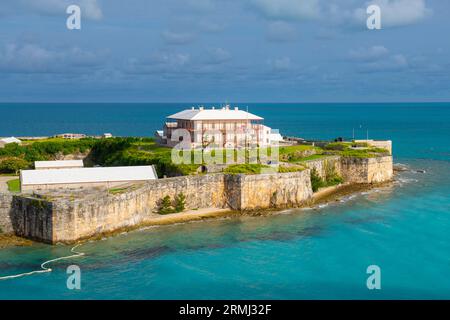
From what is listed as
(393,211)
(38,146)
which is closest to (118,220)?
(393,211)

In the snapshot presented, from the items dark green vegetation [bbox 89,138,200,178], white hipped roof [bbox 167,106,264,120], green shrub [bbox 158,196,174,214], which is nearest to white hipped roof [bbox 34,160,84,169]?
dark green vegetation [bbox 89,138,200,178]

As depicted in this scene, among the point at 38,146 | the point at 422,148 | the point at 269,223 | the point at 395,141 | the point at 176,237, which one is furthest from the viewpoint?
the point at 395,141

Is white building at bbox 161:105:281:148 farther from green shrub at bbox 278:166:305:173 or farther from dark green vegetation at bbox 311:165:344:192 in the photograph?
green shrub at bbox 278:166:305:173

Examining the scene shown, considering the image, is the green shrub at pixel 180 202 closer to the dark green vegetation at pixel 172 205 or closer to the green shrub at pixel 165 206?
the dark green vegetation at pixel 172 205

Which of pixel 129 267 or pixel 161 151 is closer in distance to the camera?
pixel 129 267

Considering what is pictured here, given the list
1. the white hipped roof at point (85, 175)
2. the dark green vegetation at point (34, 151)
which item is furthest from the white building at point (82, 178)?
the dark green vegetation at point (34, 151)
